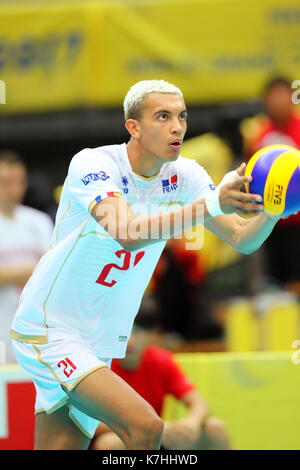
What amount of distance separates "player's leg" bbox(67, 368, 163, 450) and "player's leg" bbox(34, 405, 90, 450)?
46 cm

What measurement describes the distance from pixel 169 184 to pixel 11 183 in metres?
3.22

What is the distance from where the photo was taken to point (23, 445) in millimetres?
6328

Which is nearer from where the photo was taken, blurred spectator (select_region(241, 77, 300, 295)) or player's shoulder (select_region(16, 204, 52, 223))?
player's shoulder (select_region(16, 204, 52, 223))

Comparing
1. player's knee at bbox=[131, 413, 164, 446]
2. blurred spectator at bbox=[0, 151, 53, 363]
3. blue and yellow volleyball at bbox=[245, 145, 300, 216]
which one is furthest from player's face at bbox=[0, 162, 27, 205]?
player's knee at bbox=[131, 413, 164, 446]

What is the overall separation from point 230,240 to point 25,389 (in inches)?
78.1

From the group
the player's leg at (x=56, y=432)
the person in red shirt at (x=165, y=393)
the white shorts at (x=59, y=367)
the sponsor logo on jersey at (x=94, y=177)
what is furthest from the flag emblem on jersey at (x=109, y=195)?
the person in red shirt at (x=165, y=393)

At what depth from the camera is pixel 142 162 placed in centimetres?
499

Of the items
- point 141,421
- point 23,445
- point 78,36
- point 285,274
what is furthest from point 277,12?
point 141,421

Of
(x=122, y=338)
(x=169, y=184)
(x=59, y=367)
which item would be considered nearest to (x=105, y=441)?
(x=122, y=338)

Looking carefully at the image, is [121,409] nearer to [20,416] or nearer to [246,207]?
[246,207]

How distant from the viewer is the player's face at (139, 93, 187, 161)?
483cm

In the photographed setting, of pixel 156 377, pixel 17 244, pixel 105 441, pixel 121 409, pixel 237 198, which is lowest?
pixel 105 441

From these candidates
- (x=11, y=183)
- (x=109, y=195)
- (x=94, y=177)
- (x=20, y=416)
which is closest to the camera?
(x=109, y=195)

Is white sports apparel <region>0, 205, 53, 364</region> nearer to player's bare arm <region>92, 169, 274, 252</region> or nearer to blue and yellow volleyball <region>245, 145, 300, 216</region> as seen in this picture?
player's bare arm <region>92, 169, 274, 252</region>
